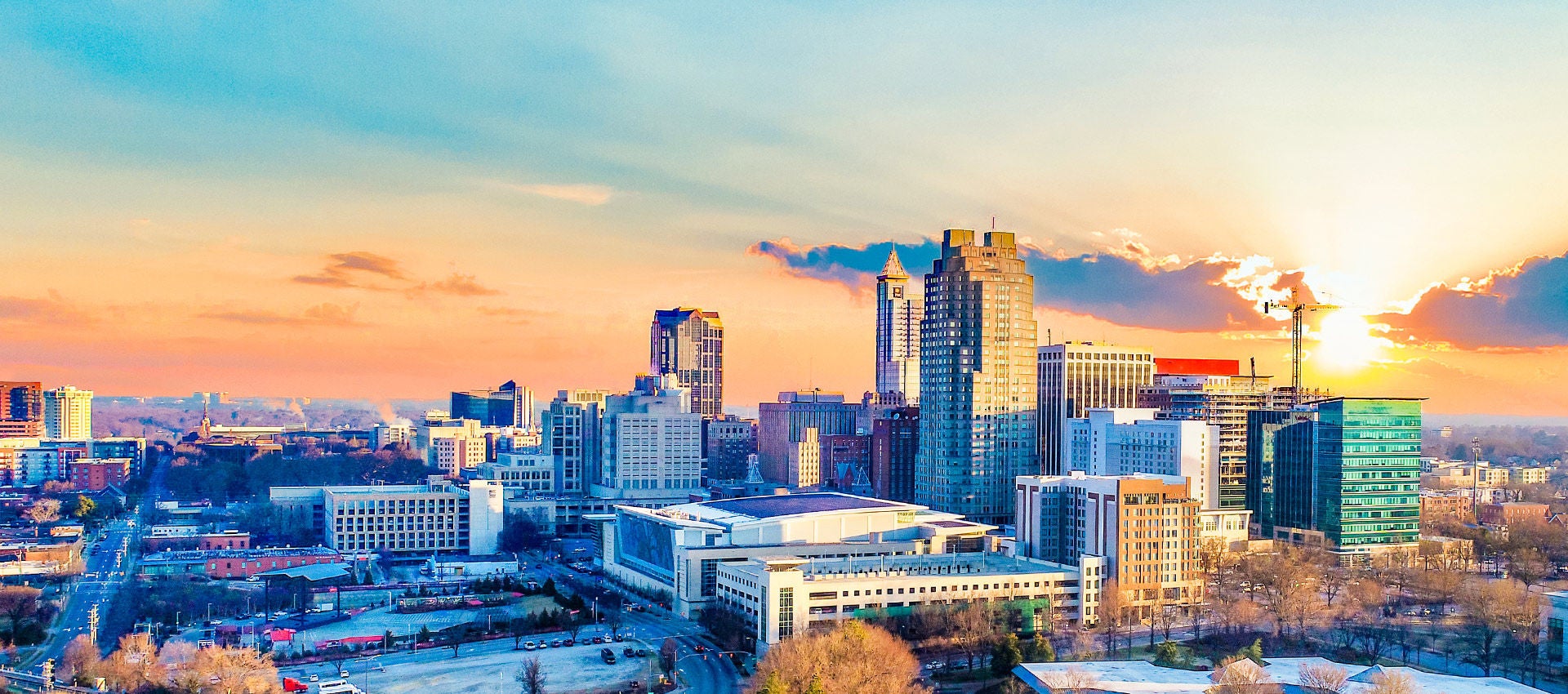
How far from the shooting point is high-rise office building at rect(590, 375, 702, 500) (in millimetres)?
101000

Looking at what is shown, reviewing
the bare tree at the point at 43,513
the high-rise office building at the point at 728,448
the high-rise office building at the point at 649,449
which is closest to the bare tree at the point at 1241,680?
the high-rise office building at the point at 649,449

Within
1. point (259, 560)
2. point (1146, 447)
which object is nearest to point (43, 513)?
point (259, 560)

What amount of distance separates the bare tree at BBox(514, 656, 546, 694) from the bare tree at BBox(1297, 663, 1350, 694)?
2288 cm

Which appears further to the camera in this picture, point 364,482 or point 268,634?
point 364,482

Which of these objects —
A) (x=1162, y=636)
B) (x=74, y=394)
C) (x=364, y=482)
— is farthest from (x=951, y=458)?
(x=74, y=394)

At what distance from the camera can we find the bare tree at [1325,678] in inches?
1578

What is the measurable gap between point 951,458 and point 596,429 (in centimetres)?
3891

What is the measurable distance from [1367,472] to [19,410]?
456ft

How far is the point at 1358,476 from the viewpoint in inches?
2783

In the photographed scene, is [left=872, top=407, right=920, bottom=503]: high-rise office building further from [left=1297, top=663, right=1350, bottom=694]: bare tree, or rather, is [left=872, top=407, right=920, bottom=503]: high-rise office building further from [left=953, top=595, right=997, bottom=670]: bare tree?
[left=1297, top=663, right=1350, bottom=694]: bare tree

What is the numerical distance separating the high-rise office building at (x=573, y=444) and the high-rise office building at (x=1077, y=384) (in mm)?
37576

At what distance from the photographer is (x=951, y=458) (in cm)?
7906

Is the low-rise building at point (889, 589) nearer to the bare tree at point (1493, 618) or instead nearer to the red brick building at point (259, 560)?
the bare tree at point (1493, 618)

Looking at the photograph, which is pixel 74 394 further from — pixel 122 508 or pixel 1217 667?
pixel 1217 667
